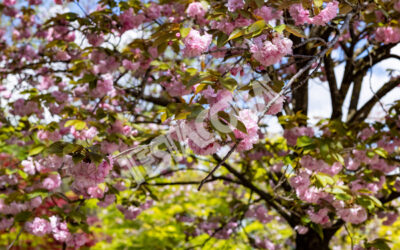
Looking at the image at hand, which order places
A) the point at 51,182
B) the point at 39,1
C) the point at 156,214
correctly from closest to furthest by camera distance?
the point at 51,182 → the point at 39,1 → the point at 156,214

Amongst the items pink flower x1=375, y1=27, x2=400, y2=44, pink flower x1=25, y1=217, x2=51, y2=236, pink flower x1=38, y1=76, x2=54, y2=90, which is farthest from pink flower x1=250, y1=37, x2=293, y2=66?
pink flower x1=38, y1=76, x2=54, y2=90

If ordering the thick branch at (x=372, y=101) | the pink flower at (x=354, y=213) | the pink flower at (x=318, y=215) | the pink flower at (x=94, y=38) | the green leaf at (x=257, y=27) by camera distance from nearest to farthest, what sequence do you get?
the green leaf at (x=257, y=27) < the pink flower at (x=354, y=213) < the pink flower at (x=318, y=215) < the pink flower at (x=94, y=38) < the thick branch at (x=372, y=101)

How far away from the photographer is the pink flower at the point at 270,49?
50.8 inches

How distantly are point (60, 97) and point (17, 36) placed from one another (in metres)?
1.93

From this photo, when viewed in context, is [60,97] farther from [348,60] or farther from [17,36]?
[348,60]

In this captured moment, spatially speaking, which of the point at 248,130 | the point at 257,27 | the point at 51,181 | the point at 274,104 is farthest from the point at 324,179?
the point at 51,181

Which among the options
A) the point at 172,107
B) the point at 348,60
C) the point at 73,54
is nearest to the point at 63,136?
the point at 73,54

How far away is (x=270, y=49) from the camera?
129cm

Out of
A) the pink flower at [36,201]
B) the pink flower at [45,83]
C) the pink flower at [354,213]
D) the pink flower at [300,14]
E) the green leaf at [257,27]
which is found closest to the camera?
the green leaf at [257,27]

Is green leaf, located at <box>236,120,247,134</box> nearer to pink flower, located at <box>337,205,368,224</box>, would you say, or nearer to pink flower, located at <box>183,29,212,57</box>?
pink flower, located at <box>183,29,212,57</box>

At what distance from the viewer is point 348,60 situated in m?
3.30

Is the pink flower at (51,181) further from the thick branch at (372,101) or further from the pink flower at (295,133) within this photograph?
the thick branch at (372,101)

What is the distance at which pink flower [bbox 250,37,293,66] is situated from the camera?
50.8 inches

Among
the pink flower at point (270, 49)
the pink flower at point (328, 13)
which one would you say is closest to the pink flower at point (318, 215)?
the pink flower at point (328, 13)
